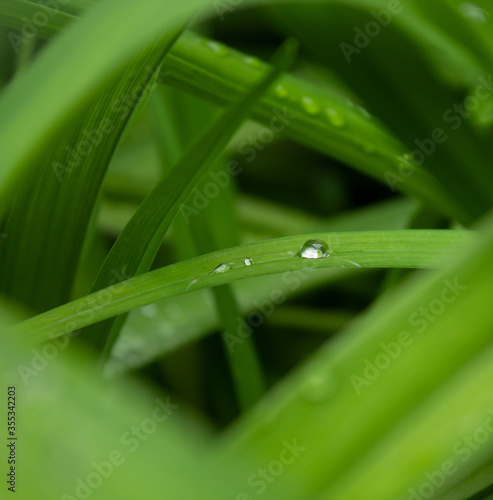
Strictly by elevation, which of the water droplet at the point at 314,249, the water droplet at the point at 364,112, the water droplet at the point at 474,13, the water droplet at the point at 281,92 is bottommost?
the water droplet at the point at 314,249

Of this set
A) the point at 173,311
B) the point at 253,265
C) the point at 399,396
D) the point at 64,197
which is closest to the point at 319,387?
the point at 399,396

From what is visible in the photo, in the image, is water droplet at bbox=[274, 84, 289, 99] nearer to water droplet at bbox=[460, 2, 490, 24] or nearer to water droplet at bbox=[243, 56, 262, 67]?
water droplet at bbox=[243, 56, 262, 67]

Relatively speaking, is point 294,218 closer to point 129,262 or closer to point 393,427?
point 129,262

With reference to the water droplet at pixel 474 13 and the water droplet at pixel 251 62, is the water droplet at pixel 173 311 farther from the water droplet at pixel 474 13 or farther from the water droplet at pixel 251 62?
the water droplet at pixel 474 13

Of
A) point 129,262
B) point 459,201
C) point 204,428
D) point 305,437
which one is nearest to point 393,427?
point 305,437

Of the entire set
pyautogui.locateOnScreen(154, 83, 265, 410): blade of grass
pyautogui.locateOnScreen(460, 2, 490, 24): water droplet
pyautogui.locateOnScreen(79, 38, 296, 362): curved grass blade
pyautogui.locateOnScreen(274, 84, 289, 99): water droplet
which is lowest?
pyautogui.locateOnScreen(154, 83, 265, 410): blade of grass

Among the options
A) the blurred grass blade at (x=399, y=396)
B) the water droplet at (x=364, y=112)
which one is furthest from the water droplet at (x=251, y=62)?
the blurred grass blade at (x=399, y=396)

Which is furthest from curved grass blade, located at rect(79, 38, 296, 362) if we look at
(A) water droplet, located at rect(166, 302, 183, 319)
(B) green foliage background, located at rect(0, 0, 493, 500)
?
(A) water droplet, located at rect(166, 302, 183, 319)
